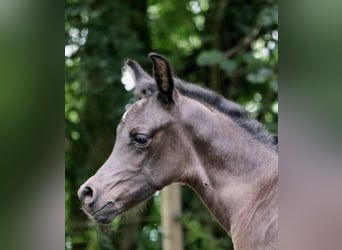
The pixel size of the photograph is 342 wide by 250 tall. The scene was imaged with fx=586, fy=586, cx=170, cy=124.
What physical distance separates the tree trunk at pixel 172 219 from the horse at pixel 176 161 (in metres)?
1.53

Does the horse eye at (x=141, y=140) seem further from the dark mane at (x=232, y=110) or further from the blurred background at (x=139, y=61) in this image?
the blurred background at (x=139, y=61)

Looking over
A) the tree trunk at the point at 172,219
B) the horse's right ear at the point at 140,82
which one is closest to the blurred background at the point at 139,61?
the tree trunk at the point at 172,219

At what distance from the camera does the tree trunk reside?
9.20 ft

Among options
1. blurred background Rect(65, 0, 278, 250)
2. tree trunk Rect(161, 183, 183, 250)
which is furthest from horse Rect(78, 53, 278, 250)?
blurred background Rect(65, 0, 278, 250)

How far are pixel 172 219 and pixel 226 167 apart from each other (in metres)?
1.60

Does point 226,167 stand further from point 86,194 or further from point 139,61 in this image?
point 139,61

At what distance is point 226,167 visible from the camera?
1.27 m

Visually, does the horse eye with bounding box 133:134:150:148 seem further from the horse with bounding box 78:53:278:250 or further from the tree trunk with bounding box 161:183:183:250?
the tree trunk with bounding box 161:183:183:250
